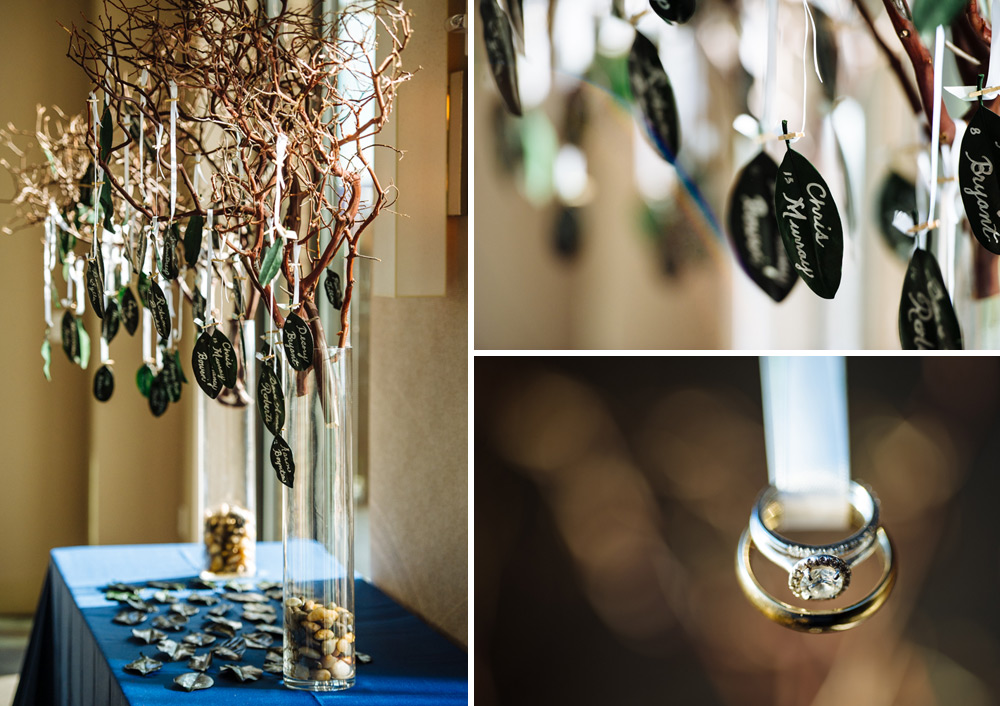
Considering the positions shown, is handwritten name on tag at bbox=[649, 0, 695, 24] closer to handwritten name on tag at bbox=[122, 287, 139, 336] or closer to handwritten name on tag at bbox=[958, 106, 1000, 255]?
handwritten name on tag at bbox=[958, 106, 1000, 255]

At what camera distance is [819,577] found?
1.47m

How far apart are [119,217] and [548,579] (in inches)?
72.7

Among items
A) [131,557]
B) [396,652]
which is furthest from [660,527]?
[131,557]

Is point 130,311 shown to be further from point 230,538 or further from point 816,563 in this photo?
point 816,563

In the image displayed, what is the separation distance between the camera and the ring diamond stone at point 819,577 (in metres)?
1.46

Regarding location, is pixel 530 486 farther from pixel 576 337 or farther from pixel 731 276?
pixel 731 276

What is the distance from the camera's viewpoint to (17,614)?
5.18 m

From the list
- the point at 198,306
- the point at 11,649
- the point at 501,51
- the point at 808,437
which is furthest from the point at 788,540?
the point at 11,649

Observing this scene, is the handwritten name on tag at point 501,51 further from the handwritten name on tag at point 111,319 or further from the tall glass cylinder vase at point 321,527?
the handwritten name on tag at point 111,319

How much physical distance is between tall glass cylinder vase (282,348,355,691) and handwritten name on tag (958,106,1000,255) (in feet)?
3.08

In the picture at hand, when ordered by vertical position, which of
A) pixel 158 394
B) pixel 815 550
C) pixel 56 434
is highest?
pixel 158 394

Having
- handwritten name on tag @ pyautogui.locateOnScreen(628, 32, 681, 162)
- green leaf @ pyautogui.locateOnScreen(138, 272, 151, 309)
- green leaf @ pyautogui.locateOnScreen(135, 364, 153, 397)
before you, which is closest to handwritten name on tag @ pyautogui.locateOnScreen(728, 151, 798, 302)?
handwritten name on tag @ pyautogui.locateOnScreen(628, 32, 681, 162)

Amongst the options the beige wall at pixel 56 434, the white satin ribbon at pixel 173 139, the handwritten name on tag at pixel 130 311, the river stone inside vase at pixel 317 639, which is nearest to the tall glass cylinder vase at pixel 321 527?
the river stone inside vase at pixel 317 639

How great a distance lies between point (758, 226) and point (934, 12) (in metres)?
0.38
